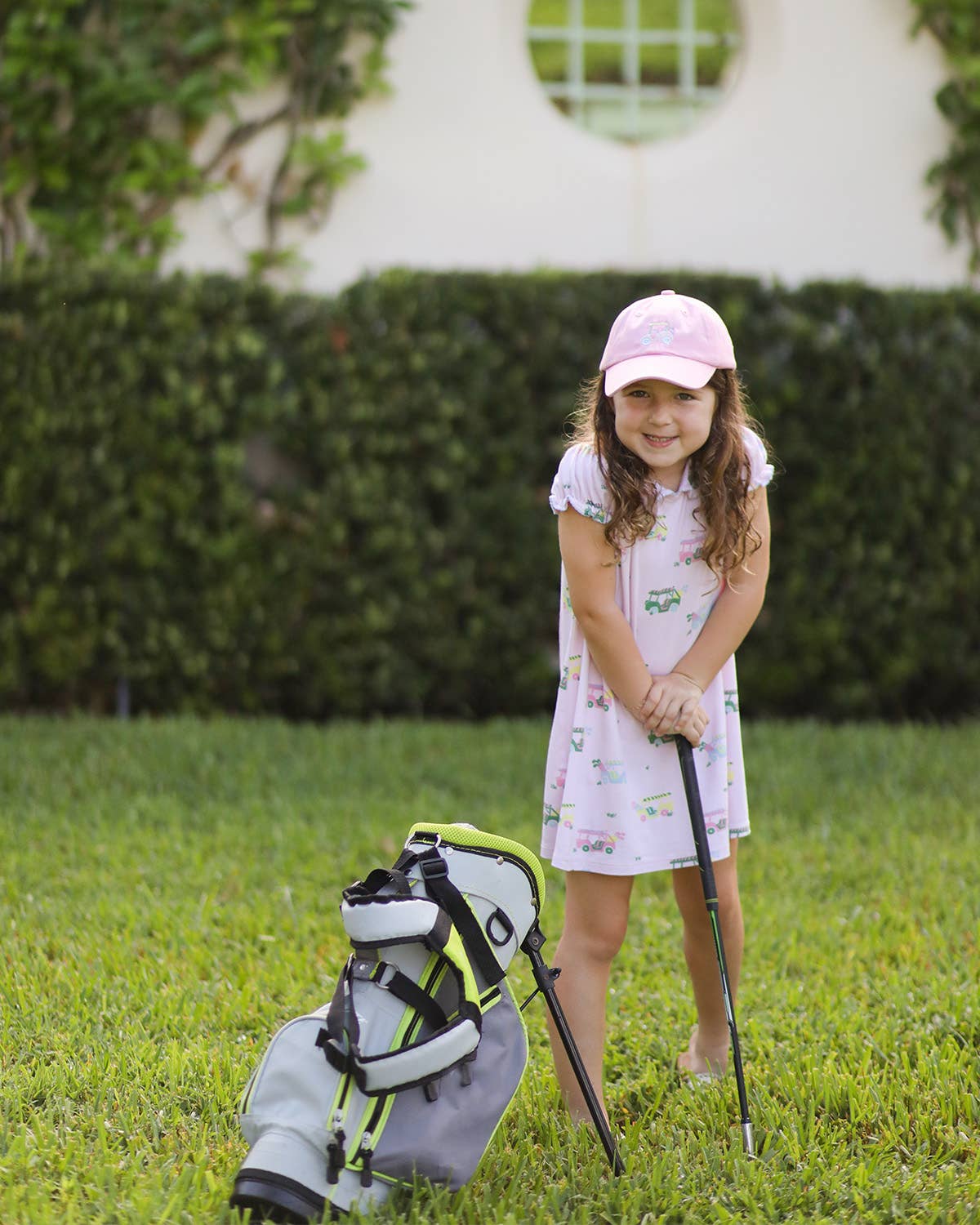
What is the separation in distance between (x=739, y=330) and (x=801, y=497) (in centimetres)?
78

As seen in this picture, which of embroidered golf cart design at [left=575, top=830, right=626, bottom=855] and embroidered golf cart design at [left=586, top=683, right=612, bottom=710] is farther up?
embroidered golf cart design at [left=586, top=683, right=612, bottom=710]

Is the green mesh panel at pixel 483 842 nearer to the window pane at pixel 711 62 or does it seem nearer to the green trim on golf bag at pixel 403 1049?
the green trim on golf bag at pixel 403 1049

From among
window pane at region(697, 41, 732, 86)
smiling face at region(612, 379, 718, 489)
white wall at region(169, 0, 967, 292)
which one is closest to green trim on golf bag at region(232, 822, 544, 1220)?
smiling face at region(612, 379, 718, 489)

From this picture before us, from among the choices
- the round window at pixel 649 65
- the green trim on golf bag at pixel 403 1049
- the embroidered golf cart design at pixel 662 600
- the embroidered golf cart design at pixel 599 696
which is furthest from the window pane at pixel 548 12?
the green trim on golf bag at pixel 403 1049

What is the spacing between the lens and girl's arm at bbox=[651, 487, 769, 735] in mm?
2435

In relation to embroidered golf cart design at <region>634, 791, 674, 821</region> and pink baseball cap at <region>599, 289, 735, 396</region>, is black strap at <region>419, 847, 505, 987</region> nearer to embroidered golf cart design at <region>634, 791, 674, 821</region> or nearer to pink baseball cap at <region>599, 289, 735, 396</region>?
embroidered golf cart design at <region>634, 791, 674, 821</region>

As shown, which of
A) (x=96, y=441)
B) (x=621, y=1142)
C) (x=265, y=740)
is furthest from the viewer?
(x=96, y=441)

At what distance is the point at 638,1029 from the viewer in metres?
2.92

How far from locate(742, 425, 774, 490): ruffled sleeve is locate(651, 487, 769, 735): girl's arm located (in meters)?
0.02

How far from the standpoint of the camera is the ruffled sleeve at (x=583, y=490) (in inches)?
93.8

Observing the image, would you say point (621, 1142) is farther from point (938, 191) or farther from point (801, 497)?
point (938, 191)

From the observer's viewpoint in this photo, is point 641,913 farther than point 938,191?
No

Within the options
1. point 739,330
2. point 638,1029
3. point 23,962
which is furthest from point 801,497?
point 23,962

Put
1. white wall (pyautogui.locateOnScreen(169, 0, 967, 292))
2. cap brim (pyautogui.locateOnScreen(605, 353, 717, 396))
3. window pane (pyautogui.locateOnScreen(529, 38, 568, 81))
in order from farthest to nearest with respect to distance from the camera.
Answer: window pane (pyautogui.locateOnScreen(529, 38, 568, 81)) → white wall (pyautogui.locateOnScreen(169, 0, 967, 292)) → cap brim (pyautogui.locateOnScreen(605, 353, 717, 396))
